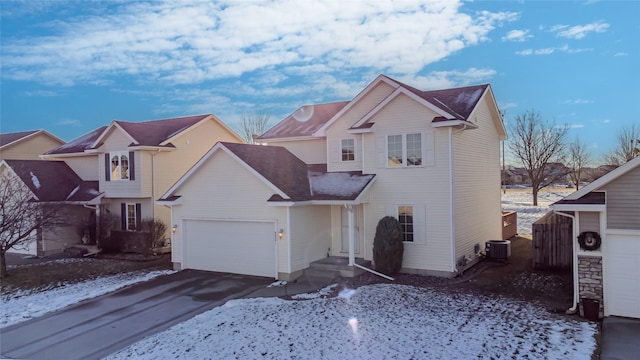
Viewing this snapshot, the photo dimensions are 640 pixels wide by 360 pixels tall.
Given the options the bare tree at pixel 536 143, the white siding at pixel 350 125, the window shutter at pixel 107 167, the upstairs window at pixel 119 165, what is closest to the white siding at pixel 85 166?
the window shutter at pixel 107 167

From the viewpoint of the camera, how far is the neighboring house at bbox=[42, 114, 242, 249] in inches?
847

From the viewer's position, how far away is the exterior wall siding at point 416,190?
14.5m

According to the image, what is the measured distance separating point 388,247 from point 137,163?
14126mm

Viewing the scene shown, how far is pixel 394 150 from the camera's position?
50.5ft

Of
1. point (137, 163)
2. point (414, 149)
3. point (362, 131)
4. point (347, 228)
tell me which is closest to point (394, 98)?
point (362, 131)

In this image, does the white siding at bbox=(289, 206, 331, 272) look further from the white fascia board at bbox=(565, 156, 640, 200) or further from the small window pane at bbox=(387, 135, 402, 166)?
the white fascia board at bbox=(565, 156, 640, 200)

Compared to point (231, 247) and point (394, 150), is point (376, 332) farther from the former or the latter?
point (231, 247)

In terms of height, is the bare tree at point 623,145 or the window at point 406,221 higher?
the bare tree at point 623,145

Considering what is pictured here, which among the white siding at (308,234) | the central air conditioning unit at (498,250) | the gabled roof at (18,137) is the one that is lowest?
the central air conditioning unit at (498,250)

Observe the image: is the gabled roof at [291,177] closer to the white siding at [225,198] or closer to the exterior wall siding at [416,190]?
the white siding at [225,198]

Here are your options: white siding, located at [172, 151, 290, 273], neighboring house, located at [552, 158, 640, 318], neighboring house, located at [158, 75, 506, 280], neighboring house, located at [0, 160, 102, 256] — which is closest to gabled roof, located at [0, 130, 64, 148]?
neighboring house, located at [0, 160, 102, 256]

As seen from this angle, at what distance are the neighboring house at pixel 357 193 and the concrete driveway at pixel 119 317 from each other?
5.75 ft

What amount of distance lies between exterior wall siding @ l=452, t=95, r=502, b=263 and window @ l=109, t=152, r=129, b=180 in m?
16.7

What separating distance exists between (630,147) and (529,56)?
2427 cm
